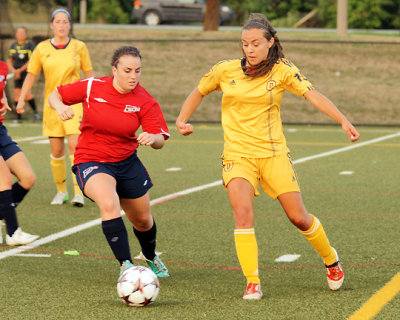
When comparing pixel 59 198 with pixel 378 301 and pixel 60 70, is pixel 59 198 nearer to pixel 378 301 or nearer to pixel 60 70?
pixel 60 70

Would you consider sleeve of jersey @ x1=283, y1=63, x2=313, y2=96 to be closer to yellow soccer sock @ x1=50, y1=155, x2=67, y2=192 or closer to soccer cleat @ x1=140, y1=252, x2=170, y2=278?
soccer cleat @ x1=140, y1=252, x2=170, y2=278

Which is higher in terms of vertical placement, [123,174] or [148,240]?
[123,174]

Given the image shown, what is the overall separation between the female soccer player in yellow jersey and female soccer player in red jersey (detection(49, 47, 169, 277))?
0.39 metres

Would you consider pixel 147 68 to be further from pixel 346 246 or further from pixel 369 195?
pixel 346 246

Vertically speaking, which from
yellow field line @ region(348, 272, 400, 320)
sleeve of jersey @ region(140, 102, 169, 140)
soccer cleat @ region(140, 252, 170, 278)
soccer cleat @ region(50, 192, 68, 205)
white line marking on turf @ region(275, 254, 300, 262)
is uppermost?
sleeve of jersey @ region(140, 102, 169, 140)

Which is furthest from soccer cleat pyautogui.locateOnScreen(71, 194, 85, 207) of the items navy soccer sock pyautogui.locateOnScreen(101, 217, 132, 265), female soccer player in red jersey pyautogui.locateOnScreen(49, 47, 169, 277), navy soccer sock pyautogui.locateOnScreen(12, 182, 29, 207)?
navy soccer sock pyautogui.locateOnScreen(101, 217, 132, 265)

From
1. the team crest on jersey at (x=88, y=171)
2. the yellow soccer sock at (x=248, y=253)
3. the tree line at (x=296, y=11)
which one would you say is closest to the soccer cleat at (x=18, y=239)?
the team crest on jersey at (x=88, y=171)

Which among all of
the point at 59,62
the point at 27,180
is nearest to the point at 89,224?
the point at 27,180

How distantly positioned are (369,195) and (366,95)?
1347cm

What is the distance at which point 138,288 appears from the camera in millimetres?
5875

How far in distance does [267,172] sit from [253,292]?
86cm

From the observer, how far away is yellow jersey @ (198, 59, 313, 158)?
621cm

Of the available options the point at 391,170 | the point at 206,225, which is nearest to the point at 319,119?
the point at 391,170

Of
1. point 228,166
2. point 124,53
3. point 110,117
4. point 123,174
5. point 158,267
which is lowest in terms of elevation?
point 158,267
